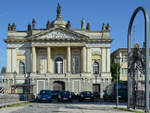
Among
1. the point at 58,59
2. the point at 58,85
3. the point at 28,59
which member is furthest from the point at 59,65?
the point at 28,59

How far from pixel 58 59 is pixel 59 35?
513 centimetres

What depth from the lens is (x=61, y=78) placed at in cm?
5809

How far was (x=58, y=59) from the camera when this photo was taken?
199 feet

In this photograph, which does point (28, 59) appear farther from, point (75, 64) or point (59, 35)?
point (75, 64)

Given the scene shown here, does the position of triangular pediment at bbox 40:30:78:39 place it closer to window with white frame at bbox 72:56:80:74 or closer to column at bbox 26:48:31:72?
window with white frame at bbox 72:56:80:74

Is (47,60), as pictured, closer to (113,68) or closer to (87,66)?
(87,66)

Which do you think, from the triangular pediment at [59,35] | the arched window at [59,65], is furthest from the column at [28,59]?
the arched window at [59,65]

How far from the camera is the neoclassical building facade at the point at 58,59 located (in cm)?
5778

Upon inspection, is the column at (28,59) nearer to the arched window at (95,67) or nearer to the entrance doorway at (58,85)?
the entrance doorway at (58,85)

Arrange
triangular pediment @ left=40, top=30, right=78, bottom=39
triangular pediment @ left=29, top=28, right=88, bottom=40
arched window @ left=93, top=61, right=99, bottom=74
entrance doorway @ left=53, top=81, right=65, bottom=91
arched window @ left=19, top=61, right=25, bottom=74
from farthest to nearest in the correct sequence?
1. arched window @ left=93, top=61, right=99, bottom=74
2. arched window @ left=19, top=61, right=25, bottom=74
3. entrance doorway @ left=53, top=81, right=65, bottom=91
4. triangular pediment @ left=40, top=30, right=78, bottom=39
5. triangular pediment @ left=29, top=28, right=88, bottom=40

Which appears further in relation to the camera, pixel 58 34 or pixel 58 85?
pixel 58 85

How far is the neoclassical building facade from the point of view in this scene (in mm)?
57781

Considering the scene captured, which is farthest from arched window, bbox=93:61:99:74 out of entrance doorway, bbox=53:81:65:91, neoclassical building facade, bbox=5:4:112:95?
entrance doorway, bbox=53:81:65:91

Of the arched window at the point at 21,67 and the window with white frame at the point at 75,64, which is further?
the arched window at the point at 21,67
